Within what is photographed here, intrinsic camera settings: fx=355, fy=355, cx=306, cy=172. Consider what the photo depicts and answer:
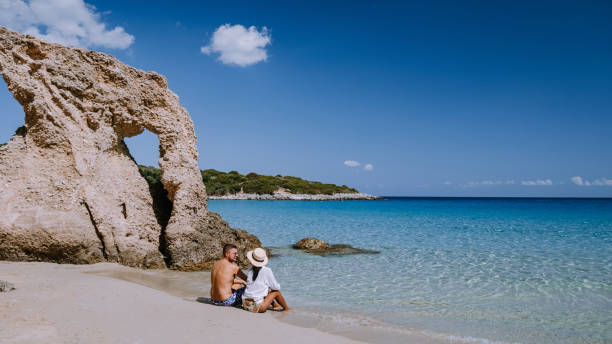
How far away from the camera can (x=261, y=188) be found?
72.8 m

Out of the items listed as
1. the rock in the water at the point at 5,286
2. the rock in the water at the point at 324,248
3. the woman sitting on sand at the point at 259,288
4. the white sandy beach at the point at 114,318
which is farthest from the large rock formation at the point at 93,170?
the woman sitting on sand at the point at 259,288

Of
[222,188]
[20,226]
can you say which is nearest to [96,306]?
[20,226]

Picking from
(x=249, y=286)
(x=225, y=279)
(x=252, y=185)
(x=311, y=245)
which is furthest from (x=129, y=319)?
(x=252, y=185)

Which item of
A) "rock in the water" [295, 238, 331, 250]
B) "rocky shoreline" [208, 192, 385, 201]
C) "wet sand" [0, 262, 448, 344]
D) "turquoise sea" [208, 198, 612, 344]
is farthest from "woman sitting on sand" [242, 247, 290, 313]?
"rocky shoreline" [208, 192, 385, 201]

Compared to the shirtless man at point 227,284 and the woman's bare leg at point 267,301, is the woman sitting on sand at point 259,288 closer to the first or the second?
the woman's bare leg at point 267,301

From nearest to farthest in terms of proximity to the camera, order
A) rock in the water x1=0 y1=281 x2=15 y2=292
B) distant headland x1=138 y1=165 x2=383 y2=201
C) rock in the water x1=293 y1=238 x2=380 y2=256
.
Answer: rock in the water x1=0 y1=281 x2=15 y2=292 < rock in the water x1=293 y1=238 x2=380 y2=256 < distant headland x1=138 y1=165 x2=383 y2=201

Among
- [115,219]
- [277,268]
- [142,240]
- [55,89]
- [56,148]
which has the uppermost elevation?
[55,89]

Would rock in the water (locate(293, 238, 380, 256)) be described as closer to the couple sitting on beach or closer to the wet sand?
the wet sand

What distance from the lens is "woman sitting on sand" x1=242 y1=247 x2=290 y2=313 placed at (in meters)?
5.74

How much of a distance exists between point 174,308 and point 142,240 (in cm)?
420

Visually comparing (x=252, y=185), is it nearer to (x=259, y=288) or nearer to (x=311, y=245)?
(x=311, y=245)

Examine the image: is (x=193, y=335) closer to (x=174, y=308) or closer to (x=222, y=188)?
(x=174, y=308)

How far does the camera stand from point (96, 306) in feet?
15.7

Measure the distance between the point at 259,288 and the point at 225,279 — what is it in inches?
25.5
